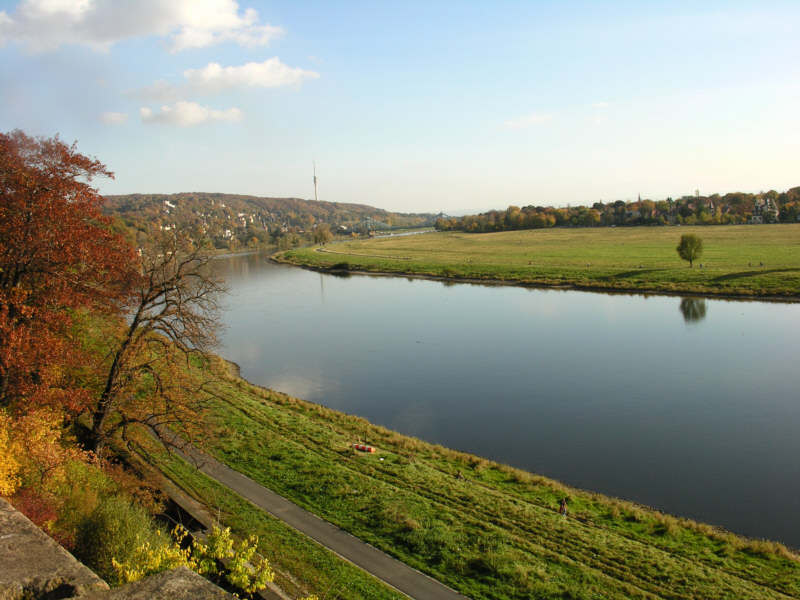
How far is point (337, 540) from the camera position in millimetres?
12445

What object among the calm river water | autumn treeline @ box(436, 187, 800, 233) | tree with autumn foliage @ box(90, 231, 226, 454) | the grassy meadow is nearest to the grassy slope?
the calm river water

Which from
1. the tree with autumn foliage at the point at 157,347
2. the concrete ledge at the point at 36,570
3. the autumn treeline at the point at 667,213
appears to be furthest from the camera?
the autumn treeline at the point at 667,213

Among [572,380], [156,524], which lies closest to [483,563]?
[156,524]

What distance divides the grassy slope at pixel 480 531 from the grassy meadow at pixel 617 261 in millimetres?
40004

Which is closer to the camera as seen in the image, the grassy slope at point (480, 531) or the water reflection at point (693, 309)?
the grassy slope at point (480, 531)

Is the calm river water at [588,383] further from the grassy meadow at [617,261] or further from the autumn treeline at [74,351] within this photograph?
the autumn treeline at [74,351]

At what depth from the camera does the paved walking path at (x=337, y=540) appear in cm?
1066

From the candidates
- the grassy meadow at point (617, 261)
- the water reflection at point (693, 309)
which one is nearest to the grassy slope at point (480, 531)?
the water reflection at point (693, 309)

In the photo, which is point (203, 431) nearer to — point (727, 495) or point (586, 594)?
point (586, 594)

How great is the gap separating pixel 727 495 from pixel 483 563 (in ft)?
28.5

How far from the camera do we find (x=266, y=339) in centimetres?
3791

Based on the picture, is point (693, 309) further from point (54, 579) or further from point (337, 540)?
point (54, 579)

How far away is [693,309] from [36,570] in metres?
45.8

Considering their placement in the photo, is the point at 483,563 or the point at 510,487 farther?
the point at 510,487
